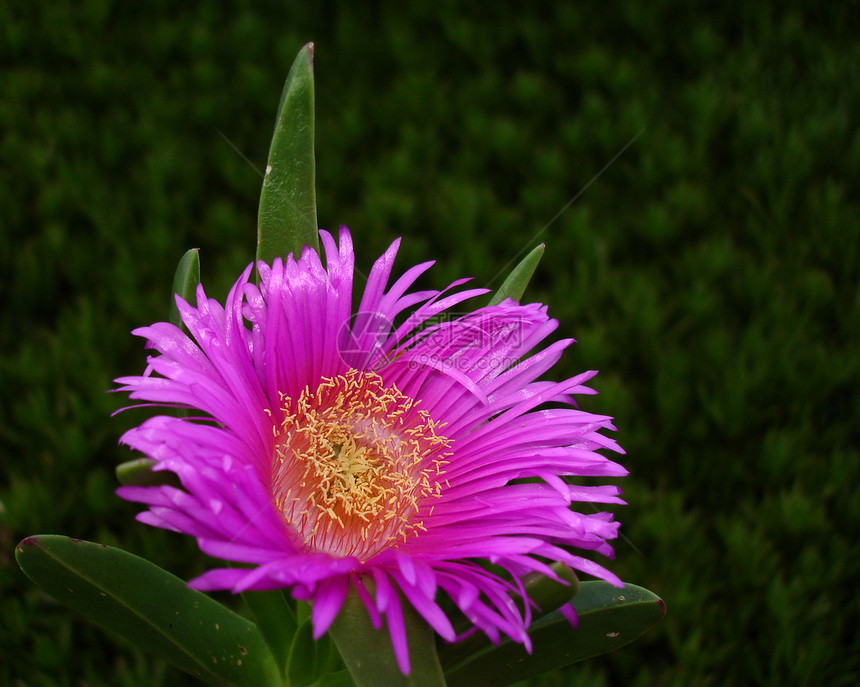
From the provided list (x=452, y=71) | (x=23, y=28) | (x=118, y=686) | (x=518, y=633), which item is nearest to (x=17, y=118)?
(x=23, y=28)

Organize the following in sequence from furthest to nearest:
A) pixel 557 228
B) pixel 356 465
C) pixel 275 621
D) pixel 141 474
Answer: pixel 557 228
pixel 356 465
pixel 275 621
pixel 141 474

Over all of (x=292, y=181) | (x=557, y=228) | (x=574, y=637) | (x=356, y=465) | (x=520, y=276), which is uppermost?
(x=557, y=228)

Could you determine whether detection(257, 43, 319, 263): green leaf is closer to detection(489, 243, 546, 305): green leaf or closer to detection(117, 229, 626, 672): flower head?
detection(117, 229, 626, 672): flower head

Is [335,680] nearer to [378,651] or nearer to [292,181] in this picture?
[378,651]

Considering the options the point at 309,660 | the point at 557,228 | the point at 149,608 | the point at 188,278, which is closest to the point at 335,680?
the point at 309,660

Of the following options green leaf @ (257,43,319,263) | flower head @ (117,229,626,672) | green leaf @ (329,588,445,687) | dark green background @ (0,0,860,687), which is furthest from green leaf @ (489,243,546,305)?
dark green background @ (0,0,860,687)

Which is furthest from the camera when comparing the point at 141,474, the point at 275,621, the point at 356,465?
the point at 356,465

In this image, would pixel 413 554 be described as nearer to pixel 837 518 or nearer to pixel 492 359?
pixel 492 359
